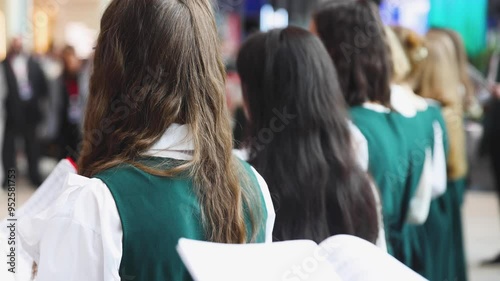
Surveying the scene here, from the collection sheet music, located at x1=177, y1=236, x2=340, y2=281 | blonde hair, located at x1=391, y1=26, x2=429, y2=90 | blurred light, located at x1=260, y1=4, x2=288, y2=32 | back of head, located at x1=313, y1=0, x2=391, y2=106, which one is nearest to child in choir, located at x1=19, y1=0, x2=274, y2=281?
sheet music, located at x1=177, y1=236, x2=340, y2=281

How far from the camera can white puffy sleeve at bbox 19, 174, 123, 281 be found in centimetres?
123

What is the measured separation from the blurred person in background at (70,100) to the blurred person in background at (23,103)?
10.6 inches

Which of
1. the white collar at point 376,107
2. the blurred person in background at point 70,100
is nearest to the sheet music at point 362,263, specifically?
the white collar at point 376,107

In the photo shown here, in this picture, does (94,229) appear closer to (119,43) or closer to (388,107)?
(119,43)

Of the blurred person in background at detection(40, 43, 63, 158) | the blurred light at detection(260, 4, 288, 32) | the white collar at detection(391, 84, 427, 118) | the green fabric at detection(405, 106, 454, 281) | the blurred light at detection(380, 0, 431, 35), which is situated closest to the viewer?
the white collar at detection(391, 84, 427, 118)

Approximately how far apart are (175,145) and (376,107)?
145 centimetres

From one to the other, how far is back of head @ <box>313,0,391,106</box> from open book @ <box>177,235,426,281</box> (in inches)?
76.4

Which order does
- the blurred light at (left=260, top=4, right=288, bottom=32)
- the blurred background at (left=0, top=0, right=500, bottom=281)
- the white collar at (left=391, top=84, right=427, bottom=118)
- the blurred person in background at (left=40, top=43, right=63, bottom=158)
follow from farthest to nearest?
the blurred light at (left=260, top=4, right=288, bottom=32), the blurred person in background at (left=40, top=43, right=63, bottom=158), the blurred background at (left=0, top=0, right=500, bottom=281), the white collar at (left=391, top=84, right=427, bottom=118)

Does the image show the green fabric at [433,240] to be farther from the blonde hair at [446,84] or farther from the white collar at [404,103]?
the blonde hair at [446,84]

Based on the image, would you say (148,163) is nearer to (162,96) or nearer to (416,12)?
(162,96)

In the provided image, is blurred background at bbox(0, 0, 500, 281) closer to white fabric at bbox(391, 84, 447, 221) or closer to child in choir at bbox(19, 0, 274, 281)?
white fabric at bbox(391, 84, 447, 221)

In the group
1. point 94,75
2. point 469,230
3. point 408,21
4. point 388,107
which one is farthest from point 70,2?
point 94,75

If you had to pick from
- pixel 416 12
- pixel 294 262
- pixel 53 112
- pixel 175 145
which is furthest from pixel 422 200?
pixel 416 12

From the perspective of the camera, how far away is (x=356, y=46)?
8.83 ft
